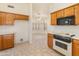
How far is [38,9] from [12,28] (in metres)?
3.18

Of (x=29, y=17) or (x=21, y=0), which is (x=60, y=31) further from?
(x=21, y=0)

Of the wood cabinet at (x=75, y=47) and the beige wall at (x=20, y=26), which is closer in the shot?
the wood cabinet at (x=75, y=47)

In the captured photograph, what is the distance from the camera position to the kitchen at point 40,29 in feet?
13.4

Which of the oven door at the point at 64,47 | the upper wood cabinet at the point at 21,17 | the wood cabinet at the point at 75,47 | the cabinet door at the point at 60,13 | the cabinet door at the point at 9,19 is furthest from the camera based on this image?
the upper wood cabinet at the point at 21,17

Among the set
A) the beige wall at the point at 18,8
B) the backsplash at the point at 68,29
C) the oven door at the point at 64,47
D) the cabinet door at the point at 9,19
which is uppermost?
the beige wall at the point at 18,8

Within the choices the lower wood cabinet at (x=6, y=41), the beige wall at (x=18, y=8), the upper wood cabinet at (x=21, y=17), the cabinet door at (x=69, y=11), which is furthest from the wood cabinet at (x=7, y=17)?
the cabinet door at (x=69, y=11)

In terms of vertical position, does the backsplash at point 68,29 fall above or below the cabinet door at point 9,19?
below

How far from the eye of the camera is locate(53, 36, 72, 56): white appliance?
3898 mm

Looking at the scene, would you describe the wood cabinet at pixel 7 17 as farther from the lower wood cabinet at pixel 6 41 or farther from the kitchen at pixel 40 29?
the lower wood cabinet at pixel 6 41

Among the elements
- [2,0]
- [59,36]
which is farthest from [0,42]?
[2,0]

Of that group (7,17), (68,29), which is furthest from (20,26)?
(68,29)

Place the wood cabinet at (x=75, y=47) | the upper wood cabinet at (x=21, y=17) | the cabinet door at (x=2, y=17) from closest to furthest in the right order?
the wood cabinet at (x=75, y=47) → the cabinet door at (x=2, y=17) → the upper wood cabinet at (x=21, y=17)

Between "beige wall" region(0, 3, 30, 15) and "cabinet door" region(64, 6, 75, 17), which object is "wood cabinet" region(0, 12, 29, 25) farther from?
"cabinet door" region(64, 6, 75, 17)

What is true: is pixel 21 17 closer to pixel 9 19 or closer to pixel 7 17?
pixel 9 19
